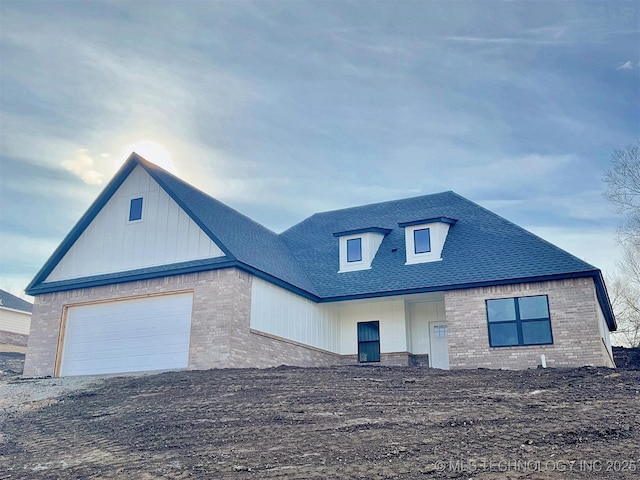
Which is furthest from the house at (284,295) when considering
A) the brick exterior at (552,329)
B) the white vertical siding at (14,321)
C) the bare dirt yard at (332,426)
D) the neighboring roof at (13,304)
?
the neighboring roof at (13,304)

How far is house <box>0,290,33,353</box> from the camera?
110 ft

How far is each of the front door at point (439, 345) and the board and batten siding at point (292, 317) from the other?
319cm

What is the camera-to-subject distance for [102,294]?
733 inches

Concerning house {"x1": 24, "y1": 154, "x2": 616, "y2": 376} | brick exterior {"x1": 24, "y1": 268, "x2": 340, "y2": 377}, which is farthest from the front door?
brick exterior {"x1": 24, "y1": 268, "x2": 340, "y2": 377}

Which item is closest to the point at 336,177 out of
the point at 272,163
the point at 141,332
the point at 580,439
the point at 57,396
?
the point at 272,163

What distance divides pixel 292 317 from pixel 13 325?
72.0 feet

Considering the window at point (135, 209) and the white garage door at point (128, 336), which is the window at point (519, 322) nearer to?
the white garage door at point (128, 336)

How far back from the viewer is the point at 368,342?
20828mm

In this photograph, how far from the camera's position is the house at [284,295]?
17000 mm

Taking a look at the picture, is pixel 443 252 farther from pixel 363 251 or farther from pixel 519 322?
pixel 519 322

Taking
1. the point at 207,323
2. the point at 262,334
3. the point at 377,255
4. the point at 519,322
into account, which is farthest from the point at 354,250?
the point at 207,323

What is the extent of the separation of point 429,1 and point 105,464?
13.7m

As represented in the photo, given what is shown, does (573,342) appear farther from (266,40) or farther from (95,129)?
(95,129)

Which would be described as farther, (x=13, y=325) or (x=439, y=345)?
(x=13, y=325)
